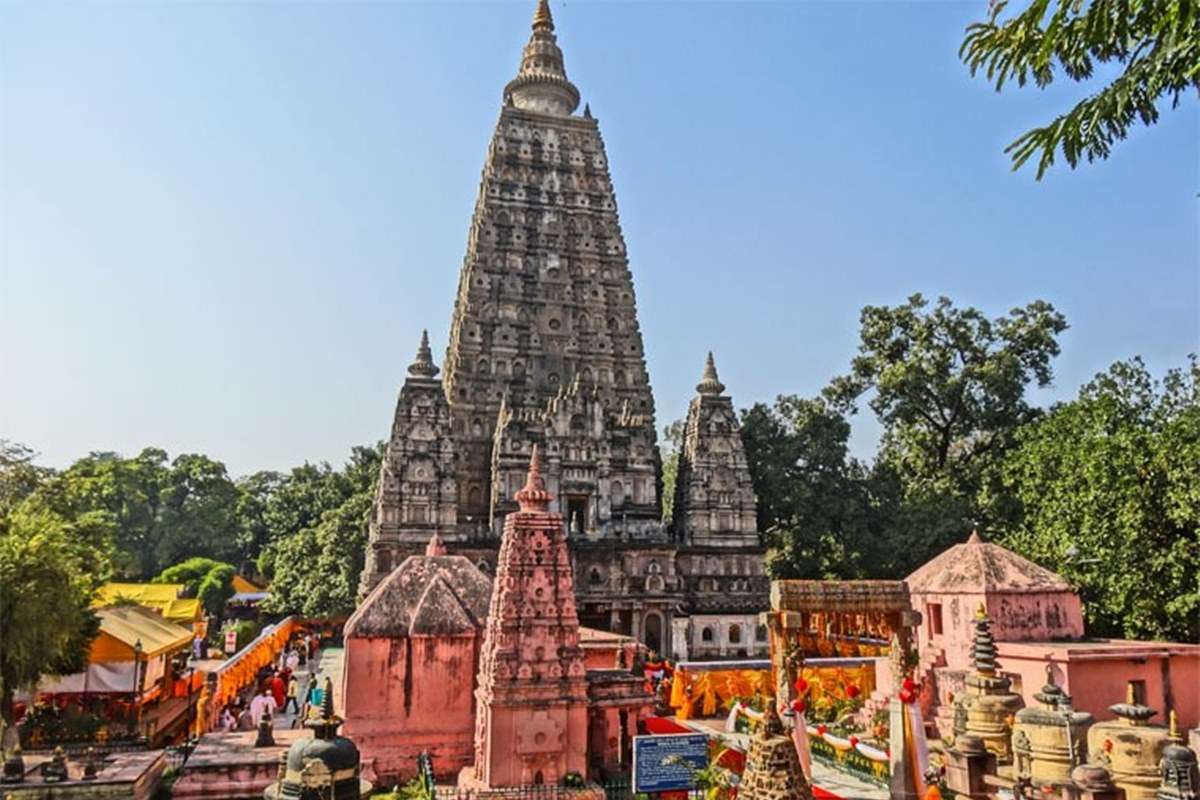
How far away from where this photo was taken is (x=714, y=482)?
123ft

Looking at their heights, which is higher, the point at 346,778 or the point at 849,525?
the point at 849,525

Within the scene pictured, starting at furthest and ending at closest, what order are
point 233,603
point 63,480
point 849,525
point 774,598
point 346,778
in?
point 233,603
point 849,525
point 63,480
point 774,598
point 346,778

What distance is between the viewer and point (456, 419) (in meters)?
38.2

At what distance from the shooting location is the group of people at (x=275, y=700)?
19.9 metres

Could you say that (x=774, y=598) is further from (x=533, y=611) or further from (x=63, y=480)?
(x=63, y=480)

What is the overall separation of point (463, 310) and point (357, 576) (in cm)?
1367

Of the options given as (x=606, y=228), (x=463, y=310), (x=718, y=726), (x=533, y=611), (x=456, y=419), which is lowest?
(x=718, y=726)

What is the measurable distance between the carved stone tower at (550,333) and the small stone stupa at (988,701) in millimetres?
20243

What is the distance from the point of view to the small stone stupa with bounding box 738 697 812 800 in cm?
907

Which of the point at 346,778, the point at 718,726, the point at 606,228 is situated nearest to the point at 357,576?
the point at 606,228

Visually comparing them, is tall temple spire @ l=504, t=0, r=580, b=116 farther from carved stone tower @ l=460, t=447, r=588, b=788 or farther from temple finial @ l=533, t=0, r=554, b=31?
carved stone tower @ l=460, t=447, r=588, b=788

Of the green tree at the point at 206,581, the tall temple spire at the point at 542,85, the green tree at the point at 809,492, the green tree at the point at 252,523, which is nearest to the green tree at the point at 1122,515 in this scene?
the green tree at the point at 809,492

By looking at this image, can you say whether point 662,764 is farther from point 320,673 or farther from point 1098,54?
point 320,673

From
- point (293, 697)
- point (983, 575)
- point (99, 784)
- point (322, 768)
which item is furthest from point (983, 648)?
point (293, 697)
